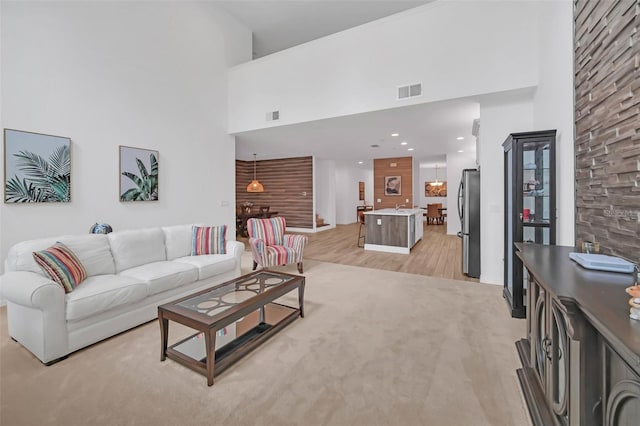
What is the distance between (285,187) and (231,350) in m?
8.24

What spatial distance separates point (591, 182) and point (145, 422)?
341 centimetres

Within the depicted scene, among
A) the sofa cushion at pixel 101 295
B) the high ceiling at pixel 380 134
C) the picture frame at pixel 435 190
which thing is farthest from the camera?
the picture frame at pixel 435 190

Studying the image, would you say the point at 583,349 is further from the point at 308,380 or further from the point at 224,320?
the point at 224,320

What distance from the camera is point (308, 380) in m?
1.99

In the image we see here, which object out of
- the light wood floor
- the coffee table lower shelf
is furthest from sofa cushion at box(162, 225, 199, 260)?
the light wood floor

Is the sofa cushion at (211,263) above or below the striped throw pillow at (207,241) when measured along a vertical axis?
below

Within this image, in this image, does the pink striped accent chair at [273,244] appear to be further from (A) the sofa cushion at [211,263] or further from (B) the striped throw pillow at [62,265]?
(B) the striped throw pillow at [62,265]

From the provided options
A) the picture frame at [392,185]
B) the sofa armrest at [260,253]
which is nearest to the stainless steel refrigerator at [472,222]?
the sofa armrest at [260,253]

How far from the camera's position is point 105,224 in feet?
13.0

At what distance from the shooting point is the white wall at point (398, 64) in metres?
3.62

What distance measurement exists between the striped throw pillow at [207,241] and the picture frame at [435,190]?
1309 centimetres

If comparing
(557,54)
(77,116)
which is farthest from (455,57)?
(77,116)

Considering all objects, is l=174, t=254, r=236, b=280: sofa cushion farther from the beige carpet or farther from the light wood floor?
the light wood floor

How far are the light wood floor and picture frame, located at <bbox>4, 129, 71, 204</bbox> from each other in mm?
4115
